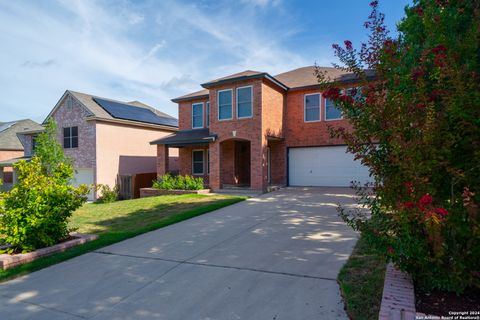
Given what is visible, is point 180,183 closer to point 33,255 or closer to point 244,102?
point 244,102

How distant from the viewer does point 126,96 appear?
106 feet

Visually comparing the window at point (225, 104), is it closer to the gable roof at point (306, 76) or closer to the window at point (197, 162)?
the gable roof at point (306, 76)

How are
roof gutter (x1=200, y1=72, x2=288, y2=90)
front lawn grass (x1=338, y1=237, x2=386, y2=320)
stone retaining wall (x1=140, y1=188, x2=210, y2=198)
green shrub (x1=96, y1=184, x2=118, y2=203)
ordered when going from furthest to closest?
green shrub (x1=96, y1=184, x2=118, y2=203), stone retaining wall (x1=140, y1=188, x2=210, y2=198), roof gutter (x1=200, y1=72, x2=288, y2=90), front lawn grass (x1=338, y1=237, x2=386, y2=320)

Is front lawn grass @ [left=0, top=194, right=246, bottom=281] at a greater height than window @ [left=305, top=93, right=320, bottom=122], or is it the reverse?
window @ [left=305, top=93, right=320, bottom=122]

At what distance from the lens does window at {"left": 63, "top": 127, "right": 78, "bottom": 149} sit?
891 inches

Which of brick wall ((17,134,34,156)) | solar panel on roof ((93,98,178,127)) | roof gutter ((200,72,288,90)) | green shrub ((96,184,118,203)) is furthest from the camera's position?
brick wall ((17,134,34,156))

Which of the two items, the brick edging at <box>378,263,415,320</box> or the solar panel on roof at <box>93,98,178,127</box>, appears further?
the solar panel on roof at <box>93,98,178,127</box>

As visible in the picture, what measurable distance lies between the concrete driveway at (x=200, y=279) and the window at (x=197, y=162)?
41.9ft

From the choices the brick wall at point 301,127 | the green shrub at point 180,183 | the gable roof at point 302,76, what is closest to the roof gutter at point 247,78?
the brick wall at point 301,127

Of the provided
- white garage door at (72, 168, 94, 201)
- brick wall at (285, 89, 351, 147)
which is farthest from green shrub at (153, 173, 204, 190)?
white garage door at (72, 168, 94, 201)

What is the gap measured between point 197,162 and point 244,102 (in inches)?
260

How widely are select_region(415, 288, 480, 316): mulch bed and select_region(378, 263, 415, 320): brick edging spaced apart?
0.11 metres

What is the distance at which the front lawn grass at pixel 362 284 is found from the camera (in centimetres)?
334

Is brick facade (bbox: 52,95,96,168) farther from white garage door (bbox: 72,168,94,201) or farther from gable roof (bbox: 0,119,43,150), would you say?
gable roof (bbox: 0,119,43,150)
